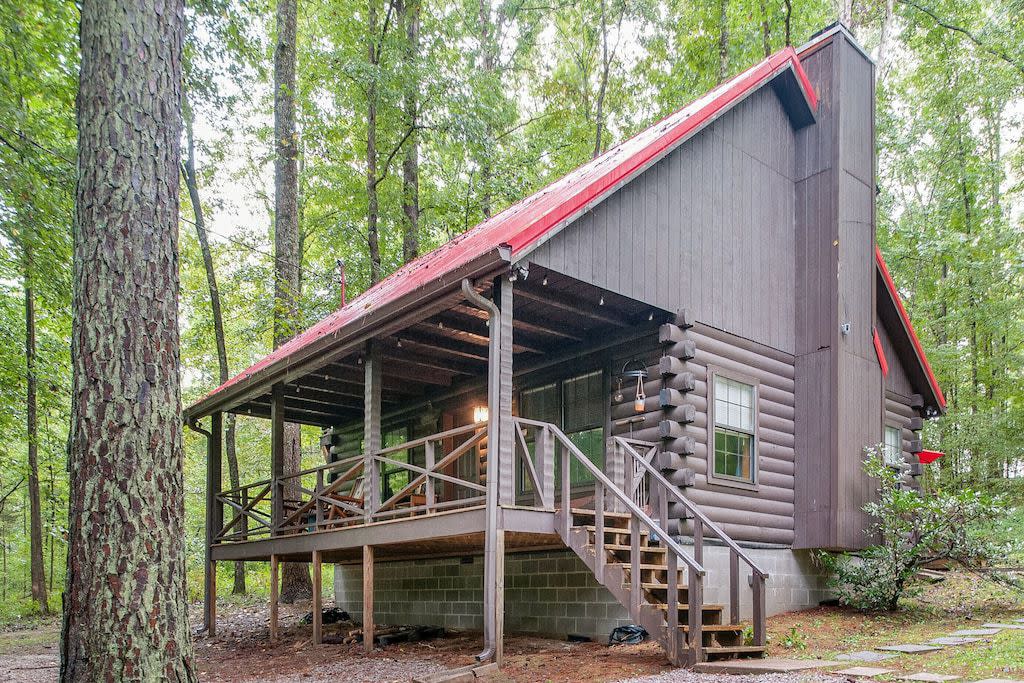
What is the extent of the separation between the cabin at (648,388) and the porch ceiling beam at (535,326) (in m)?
0.05

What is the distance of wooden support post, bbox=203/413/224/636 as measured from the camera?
13.8 metres

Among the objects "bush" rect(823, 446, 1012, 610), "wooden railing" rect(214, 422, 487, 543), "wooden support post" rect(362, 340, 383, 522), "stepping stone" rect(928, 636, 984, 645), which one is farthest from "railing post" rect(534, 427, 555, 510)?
"bush" rect(823, 446, 1012, 610)

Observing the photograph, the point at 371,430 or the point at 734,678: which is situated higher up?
the point at 371,430

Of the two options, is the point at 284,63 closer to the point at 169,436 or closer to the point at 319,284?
the point at 319,284

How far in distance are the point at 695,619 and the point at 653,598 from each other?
2.74 ft

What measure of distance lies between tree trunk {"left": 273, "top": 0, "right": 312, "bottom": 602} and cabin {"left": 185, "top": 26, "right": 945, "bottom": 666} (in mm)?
3727

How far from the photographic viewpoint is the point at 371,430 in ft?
34.9

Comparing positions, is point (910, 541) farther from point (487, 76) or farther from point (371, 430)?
point (487, 76)

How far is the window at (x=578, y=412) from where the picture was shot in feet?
37.3

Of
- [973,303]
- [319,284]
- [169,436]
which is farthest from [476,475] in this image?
[973,303]

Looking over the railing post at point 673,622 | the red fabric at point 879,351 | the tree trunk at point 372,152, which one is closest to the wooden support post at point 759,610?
the railing post at point 673,622

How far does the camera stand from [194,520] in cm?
3050

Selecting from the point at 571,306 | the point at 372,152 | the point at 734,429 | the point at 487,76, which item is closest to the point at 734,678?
the point at 734,429

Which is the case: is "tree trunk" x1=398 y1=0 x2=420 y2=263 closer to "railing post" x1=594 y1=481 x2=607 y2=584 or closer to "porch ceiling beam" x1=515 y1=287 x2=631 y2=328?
"porch ceiling beam" x1=515 y1=287 x2=631 y2=328
